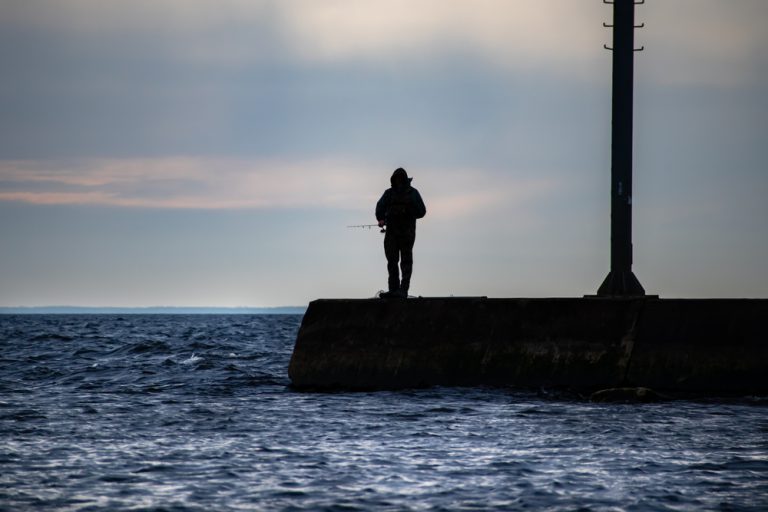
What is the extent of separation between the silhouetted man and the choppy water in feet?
6.75

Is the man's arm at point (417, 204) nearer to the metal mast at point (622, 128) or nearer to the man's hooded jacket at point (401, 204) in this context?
the man's hooded jacket at point (401, 204)

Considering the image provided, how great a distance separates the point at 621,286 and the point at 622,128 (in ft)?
7.74

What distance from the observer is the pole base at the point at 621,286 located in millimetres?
15375

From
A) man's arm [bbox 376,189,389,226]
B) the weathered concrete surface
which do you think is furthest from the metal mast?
man's arm [bbox 376,189,389,226]

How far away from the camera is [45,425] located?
12039mm

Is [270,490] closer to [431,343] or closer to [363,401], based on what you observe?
[363,401]

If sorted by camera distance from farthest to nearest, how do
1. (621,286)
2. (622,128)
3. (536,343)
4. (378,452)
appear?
(622,128), (621,286), (536,343), (378,452)

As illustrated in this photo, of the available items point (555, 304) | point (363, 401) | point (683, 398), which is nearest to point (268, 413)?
point (363, 401)

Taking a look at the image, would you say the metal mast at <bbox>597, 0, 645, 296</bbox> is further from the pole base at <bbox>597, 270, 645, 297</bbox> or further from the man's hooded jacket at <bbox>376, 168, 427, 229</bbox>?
the man's hooded jacket at <bbox>376, 168, 427, 229</bbox>

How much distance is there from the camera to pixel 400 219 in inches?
602

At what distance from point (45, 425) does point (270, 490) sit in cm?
493

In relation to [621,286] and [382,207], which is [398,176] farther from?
[621,286]

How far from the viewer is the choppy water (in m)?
7.77

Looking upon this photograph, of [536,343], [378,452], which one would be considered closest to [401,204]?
[536,343]
